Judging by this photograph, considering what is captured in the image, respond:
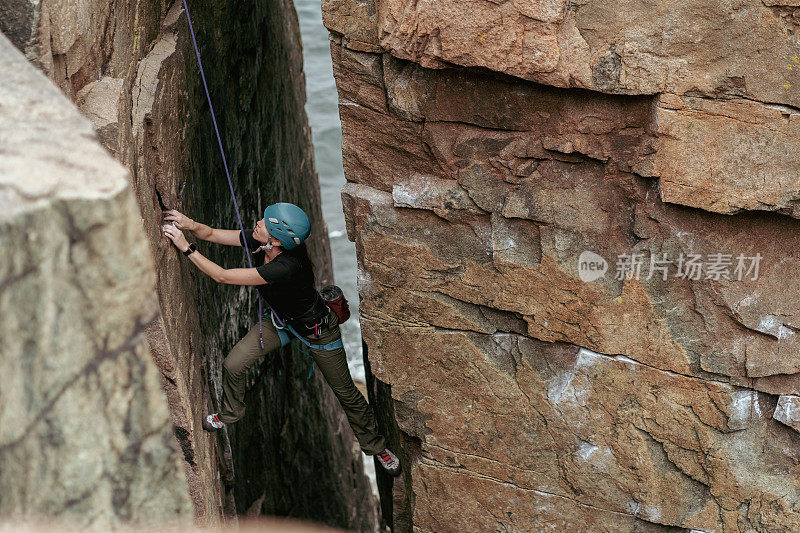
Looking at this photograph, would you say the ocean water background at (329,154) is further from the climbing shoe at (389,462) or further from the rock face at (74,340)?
the rock face at (74,340)

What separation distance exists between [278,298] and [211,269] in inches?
29.2

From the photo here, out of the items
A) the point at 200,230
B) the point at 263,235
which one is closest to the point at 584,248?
the point at 263,235

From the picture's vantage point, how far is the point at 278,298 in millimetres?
5508

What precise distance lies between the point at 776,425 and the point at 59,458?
14.7 feet

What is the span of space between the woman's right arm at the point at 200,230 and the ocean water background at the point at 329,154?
33.6ft

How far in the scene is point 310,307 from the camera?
5695 millimetres

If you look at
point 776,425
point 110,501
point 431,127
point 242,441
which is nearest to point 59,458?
point 110,501

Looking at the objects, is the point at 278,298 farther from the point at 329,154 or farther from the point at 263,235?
the point at 329,154

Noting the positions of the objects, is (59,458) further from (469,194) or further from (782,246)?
(782,246)

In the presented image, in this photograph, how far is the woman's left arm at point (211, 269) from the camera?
486 centimetres

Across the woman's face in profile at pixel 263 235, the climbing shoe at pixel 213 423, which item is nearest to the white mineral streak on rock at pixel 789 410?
the woman's face in profile at pixel 263 235

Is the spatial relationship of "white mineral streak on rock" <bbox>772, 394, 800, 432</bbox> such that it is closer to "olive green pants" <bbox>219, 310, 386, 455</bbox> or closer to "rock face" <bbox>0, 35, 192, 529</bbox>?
"olive green pants" <bbox>219, 310, 386, 455</bbox>

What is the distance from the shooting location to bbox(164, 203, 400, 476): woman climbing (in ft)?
16.5

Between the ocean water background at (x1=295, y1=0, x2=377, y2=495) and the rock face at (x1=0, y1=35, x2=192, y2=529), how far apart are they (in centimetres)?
1306
